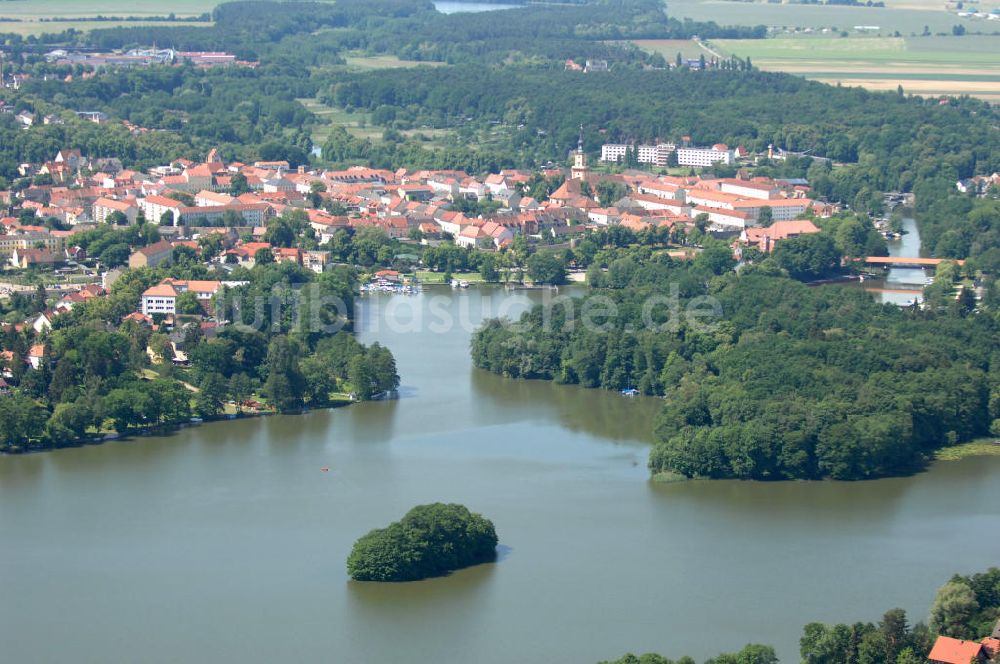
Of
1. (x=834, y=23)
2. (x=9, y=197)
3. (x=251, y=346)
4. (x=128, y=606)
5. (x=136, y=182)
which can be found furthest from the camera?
(x=834, y=23)

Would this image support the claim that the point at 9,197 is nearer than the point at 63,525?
No

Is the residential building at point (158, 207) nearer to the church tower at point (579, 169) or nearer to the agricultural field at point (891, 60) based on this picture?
the church tower at point (579, 169)

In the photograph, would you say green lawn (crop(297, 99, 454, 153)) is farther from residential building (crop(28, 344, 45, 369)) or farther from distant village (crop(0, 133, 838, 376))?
residential building (crop(28, 344, 45, 369))

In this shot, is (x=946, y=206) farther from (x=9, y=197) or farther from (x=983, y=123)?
(x=9, y=197)

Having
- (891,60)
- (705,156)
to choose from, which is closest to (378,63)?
(891,60)

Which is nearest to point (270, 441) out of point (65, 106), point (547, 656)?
point (547, 656)

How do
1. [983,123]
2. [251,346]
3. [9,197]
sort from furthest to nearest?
[983,123] → [9,197] → [251,346]

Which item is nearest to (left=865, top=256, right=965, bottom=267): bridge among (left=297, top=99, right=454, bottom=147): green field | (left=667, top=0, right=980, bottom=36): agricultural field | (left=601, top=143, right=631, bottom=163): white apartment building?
(left=601, top=143, right=631, bottom=163): white apartment building
